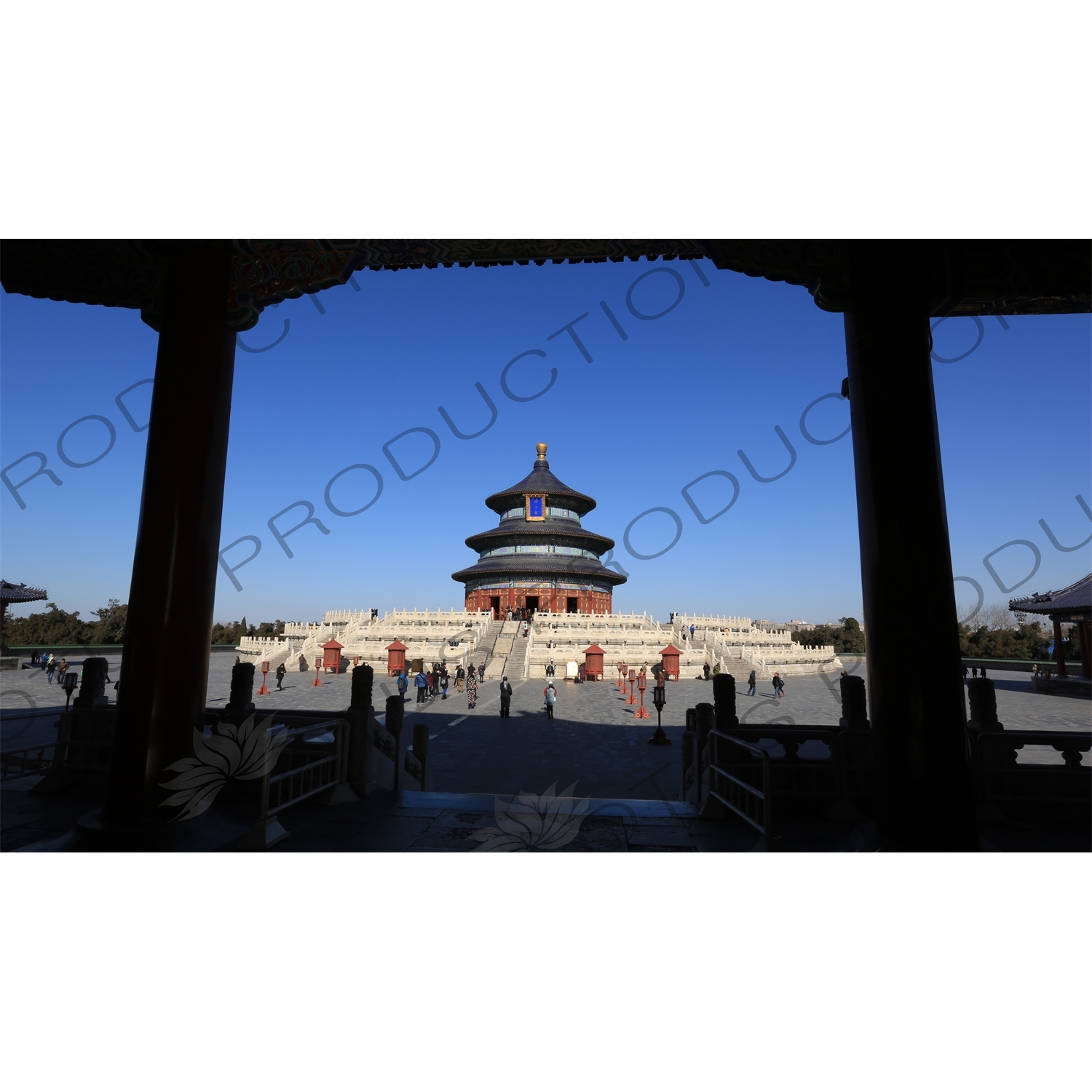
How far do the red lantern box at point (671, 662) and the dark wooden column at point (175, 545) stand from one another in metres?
20.3

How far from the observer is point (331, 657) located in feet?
83.9

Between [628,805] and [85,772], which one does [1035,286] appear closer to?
[628,805]

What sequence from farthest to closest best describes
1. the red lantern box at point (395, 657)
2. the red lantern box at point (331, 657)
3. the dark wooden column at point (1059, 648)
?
1. the red lantern box at point (331, 657)
2. the dark wooden column at point (1059, 648)
3. the red lantern box at point (395, 657)

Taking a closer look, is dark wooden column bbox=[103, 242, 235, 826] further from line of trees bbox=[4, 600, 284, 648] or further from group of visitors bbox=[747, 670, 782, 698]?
line of trees bbox=[4, 600, 284, 648]

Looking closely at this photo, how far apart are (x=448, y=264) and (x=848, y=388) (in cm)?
372

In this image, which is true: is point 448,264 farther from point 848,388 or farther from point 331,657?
point 331,657

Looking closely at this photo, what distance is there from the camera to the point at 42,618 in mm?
36312

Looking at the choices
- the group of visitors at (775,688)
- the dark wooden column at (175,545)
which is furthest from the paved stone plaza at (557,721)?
the dark wooden column at (175,545)

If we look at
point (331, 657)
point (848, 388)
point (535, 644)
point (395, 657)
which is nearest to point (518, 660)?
point (535, 644)

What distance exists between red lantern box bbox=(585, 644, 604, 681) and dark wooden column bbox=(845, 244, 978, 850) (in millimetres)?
19667

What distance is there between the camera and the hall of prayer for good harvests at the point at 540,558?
39.2 m

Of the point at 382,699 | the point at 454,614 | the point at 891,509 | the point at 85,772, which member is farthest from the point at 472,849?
the point at 454,614

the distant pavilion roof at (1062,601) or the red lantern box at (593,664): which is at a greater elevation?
the distant pavilion roof at (1062,601)

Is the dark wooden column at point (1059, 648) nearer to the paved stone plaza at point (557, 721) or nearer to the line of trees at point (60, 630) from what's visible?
the paved stone plaza at point (557, 721)
